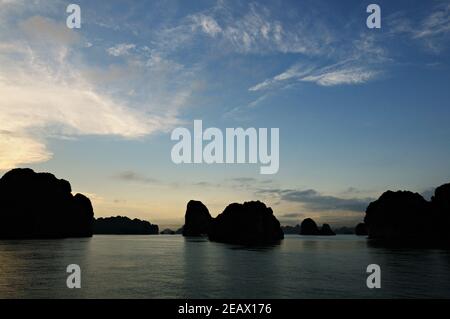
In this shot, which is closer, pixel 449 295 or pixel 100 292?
pixel 449 295

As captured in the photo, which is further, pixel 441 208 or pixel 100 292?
pixel 441 208

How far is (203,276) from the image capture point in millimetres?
52156

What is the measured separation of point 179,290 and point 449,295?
27.1m

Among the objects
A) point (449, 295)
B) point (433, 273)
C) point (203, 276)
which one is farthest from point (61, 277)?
point (433, 273)

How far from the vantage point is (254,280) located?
47250 mm

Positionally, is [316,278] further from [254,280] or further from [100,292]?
[100,292]

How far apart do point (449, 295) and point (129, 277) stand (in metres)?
37.6
